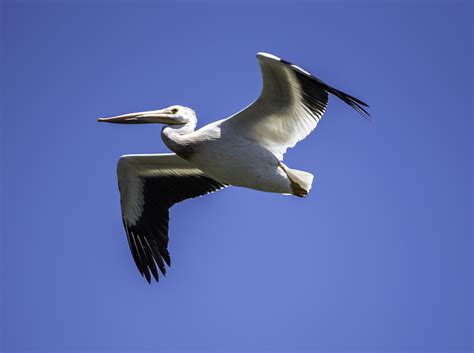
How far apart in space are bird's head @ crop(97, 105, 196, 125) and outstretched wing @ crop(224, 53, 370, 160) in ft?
1.65

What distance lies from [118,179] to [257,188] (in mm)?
Result: 2106

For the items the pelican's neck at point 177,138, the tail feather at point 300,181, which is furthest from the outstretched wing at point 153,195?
the tail feather at point 300,181

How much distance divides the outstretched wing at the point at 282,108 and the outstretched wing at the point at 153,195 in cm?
137

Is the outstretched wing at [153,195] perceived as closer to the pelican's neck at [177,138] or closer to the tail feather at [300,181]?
the pelican's neck at [177,138]

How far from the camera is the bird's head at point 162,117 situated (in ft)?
28.0

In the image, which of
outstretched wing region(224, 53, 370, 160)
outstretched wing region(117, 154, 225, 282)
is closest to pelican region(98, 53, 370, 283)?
outstretched wing region(224, 53, 370, 160)

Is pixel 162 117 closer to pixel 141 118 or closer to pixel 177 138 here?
pixel 141 118

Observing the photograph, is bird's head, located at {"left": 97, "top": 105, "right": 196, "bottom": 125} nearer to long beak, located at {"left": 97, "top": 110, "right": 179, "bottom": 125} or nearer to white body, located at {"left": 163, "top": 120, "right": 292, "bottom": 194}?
long beak, located at {"left": 97, "top": 110, "right": 179, "bottom": 125}

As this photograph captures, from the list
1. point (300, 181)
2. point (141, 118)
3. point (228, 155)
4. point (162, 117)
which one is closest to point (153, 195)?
point (141, 118)

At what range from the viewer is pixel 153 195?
970 centimetres

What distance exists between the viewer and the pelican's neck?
8.26 meters

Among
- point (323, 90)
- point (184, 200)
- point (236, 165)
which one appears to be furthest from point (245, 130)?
point (184, 200)

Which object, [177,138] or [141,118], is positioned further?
[141,118]

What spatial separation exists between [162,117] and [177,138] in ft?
1.45
